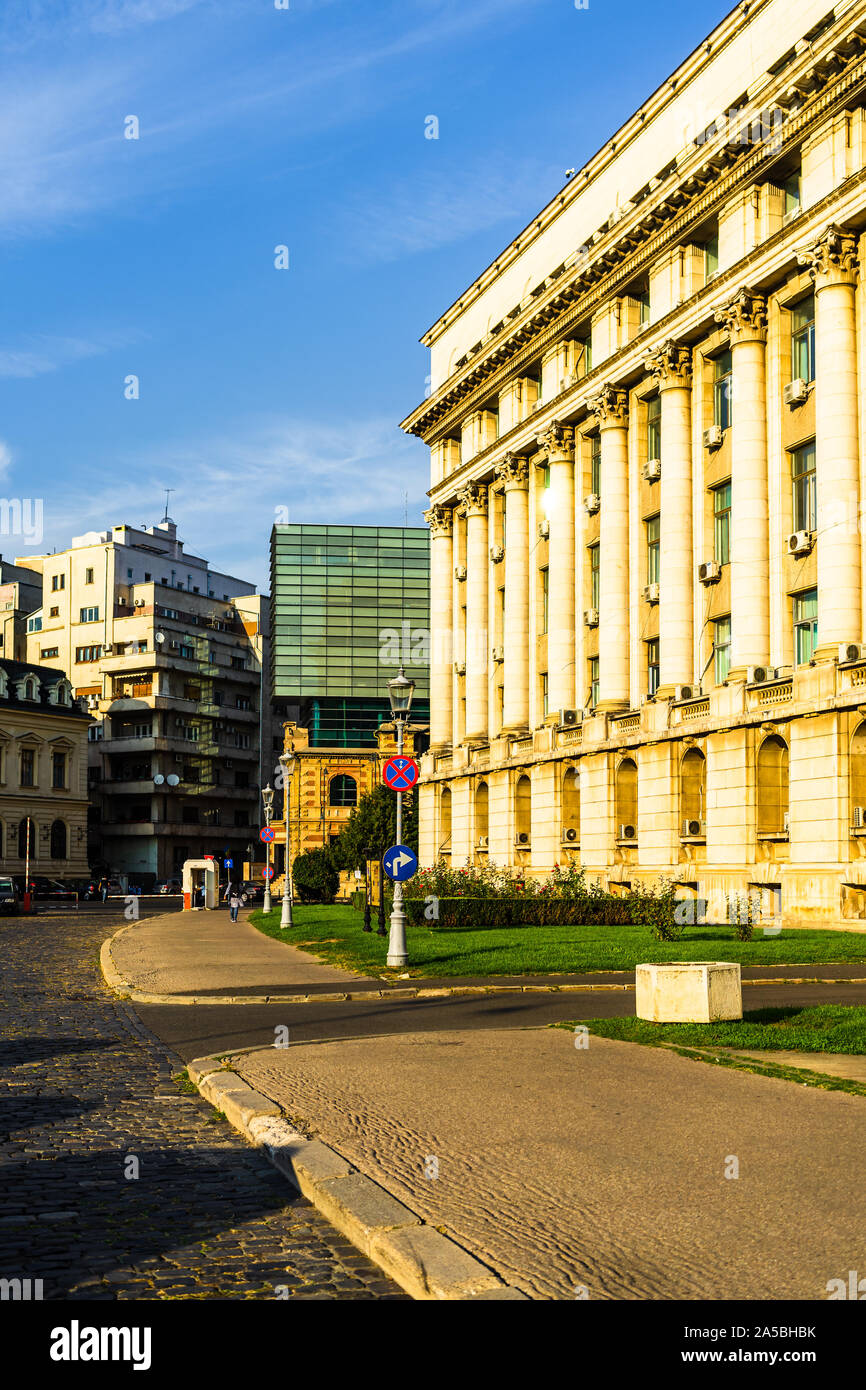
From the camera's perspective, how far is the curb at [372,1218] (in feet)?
18.9

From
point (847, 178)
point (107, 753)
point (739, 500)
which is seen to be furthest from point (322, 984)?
point (107, 753)

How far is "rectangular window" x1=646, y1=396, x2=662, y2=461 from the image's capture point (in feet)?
166

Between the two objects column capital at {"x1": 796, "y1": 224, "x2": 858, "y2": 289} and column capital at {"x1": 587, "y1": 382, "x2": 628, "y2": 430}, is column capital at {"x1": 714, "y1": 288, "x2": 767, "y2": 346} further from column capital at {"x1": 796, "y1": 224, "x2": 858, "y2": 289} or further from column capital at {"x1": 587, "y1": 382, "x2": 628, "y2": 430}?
column capital at {"x1": 587, "y1": 382, "x2": 628, "y2": 430}

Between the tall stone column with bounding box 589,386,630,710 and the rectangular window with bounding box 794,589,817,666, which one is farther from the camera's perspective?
the tall stone column with bounding box 589,386,630,710

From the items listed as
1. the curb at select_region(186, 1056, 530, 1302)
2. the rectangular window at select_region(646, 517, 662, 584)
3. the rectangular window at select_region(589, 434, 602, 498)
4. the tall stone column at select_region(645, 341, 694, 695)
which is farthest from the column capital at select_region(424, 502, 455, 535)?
the curb at select_region(186, 1056, 530, 1302)

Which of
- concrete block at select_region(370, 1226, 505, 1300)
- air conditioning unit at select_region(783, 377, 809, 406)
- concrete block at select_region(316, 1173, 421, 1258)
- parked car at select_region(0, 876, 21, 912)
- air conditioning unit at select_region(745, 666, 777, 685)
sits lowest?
parked car at select_region(0, 876, 21, 912)

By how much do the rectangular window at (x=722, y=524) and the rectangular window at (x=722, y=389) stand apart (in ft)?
6.97

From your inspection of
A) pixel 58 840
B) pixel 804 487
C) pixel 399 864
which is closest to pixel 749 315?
pixel 804 487

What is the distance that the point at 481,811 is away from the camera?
6506 cm

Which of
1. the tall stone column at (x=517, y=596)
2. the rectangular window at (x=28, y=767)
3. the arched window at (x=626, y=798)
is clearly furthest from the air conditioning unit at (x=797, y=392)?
the rectangular window at (x=28, y=767)

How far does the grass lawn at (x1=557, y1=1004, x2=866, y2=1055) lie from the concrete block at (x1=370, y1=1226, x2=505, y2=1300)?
7.30 metres

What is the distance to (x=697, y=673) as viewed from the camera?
45094 mm

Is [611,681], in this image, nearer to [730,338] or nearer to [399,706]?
[730,338]

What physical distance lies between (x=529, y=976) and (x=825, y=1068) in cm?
1074
